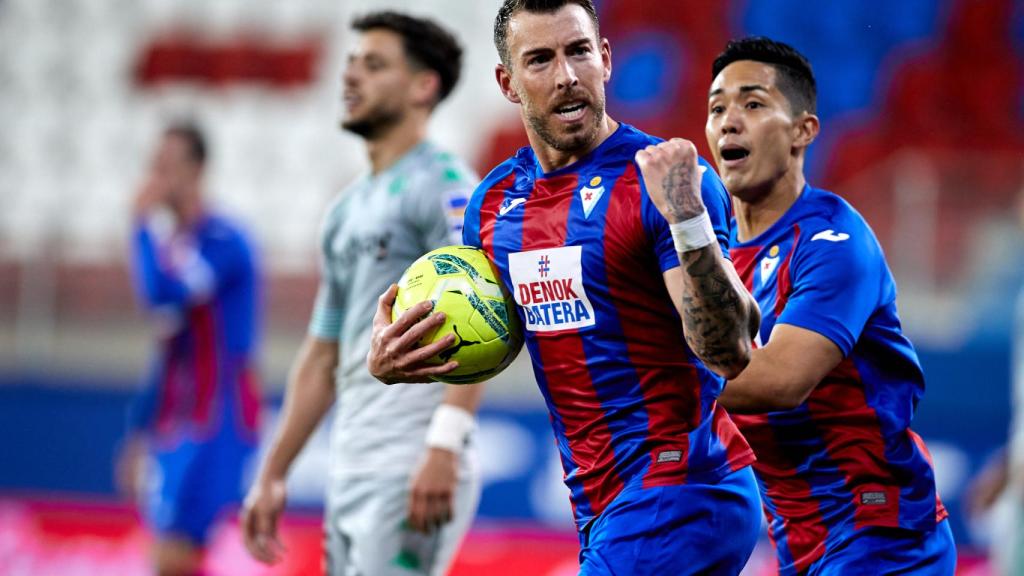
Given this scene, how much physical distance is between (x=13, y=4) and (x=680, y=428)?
13147 millimetres

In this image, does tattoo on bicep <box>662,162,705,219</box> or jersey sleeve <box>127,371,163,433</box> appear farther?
jersey sleeve <box>127,371,163,433</box>

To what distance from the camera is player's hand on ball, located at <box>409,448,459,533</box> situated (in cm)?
418

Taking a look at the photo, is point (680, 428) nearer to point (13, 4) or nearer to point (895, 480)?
point (895, 480)

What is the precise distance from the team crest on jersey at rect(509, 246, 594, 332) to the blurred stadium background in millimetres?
4561

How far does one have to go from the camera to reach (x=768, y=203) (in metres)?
3.60

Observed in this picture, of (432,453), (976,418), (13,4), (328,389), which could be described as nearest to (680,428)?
(432,453)

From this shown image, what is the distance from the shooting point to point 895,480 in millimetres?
3346

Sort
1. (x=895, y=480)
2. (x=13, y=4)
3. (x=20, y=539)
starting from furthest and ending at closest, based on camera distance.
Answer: (x=13, y=4)
(x=20, y=539)
(x=895, y=480)

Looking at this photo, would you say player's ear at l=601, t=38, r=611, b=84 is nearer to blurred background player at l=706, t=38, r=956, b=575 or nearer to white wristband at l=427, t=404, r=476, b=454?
blurred background player at l=706, t=38, r=956, b=575

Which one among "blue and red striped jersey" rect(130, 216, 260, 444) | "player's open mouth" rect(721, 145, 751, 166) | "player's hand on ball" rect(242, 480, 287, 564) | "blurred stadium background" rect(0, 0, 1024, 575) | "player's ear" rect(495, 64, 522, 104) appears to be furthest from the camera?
"blurred stadium background" rect(0, 0, 1024, 575)

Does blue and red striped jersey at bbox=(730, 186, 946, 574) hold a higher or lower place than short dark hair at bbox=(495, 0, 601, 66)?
lower

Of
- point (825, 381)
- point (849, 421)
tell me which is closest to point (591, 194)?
point (825, 381)

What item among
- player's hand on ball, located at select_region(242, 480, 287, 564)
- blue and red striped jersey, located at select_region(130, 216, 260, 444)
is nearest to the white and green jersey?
player's hand on ball, located at select_region(242, 480, 287, 564)

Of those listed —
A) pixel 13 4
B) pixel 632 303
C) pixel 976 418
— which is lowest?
pixel 976 418
